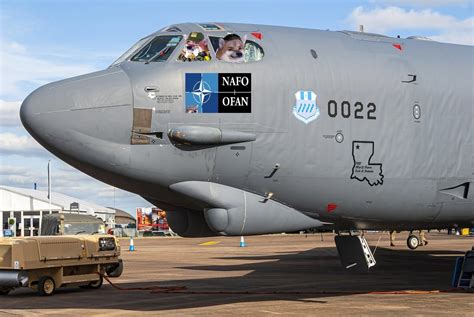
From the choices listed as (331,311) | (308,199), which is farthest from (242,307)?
(308,199)

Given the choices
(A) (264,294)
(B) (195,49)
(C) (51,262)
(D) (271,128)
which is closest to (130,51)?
(B) (195,49)

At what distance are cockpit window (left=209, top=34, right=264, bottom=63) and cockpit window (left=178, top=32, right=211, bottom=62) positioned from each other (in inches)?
5.7

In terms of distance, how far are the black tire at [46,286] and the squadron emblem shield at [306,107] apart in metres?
8.66

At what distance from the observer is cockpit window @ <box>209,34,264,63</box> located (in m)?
12.1

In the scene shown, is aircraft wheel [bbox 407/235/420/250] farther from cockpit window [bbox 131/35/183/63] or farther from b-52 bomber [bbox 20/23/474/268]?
cockpit window [bbox 131/35/183/63]

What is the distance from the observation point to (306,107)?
40.3ft

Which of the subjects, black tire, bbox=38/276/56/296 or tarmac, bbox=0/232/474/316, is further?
black tire, bbox=38/276/56/296

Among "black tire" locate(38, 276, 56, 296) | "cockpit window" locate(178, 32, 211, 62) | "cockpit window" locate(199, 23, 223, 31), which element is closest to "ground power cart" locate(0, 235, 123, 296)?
"black tire" locate(38, 276, 56, 296)

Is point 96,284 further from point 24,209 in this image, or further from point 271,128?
point 24,209

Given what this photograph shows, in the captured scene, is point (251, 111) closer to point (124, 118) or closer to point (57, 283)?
point (124, 118)

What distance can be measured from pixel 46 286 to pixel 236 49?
8.72 m

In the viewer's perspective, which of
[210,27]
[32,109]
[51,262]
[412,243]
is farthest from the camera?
[412,243]

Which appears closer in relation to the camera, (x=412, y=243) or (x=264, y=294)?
(x=264, y=294)

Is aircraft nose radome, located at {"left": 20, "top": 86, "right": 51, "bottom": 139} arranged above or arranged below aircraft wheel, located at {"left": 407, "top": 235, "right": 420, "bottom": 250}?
above
